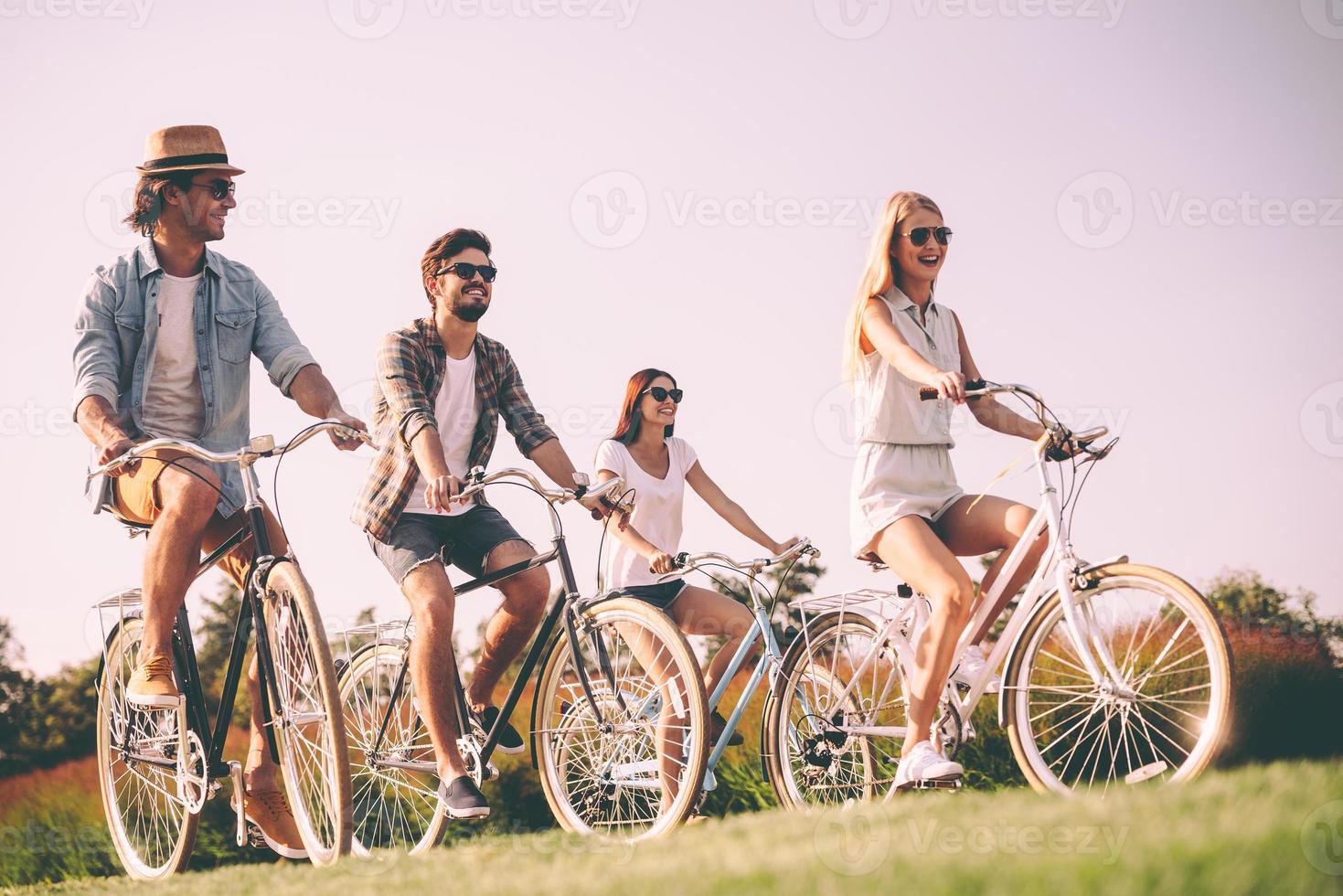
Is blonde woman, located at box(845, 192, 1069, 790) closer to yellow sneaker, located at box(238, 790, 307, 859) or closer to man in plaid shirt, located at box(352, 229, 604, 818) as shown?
man in plaid shirt, located at box(352, 229, 604, 818)

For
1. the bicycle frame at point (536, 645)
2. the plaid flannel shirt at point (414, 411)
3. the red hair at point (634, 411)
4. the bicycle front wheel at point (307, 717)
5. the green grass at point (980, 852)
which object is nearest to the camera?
the green grass at point (980, 852)

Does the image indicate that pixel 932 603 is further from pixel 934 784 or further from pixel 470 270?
pixel 470 270

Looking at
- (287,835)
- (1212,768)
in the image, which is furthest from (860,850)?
(287,835)

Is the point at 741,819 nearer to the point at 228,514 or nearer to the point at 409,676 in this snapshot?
the point at 409,676

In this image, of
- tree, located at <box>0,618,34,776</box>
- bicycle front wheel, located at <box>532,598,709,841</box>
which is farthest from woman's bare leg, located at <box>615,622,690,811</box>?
tree, located at <box>0,618,34,776</box>

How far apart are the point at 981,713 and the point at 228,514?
4807 millimetres

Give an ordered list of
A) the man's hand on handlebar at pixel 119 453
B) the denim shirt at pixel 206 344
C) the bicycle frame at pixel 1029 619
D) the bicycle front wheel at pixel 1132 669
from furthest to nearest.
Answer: the denim shirt at pixel 206 344
the man's hand on handlebar at pixel 119 453
the bicycle frame at pixel 1029 619
the bicycle front wheel at pixel 1132 669

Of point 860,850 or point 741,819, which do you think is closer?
point 860,850

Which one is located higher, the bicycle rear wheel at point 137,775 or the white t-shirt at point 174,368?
the white t-shirt at point 174,368

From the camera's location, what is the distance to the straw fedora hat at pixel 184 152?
214 inches

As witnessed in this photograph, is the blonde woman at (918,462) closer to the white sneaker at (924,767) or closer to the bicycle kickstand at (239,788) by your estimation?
the white sneaker at (924,767)

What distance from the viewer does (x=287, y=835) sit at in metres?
5.46

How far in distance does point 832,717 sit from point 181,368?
3034 millimetres

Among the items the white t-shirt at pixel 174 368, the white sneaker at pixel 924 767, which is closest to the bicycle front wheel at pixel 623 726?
the white sneaker at pixel 924 767
